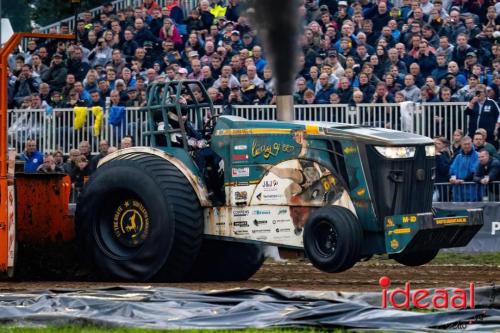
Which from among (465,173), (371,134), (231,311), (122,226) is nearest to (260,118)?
(465,173)

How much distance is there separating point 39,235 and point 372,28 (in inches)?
343

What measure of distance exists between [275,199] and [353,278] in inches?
58.3

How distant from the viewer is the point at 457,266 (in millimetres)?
16312

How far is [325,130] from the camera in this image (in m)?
13.5

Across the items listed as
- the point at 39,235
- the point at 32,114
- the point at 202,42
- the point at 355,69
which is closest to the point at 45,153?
the point at 32,114

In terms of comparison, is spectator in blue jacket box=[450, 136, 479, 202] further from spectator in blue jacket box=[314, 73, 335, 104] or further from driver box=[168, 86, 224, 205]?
driver box=[168, 86, 224, 205]

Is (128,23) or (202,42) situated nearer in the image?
(202,42)

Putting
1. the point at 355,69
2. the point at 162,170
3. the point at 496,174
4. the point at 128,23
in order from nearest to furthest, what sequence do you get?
the point at 162,170, the point at 496,174, the point at 355,69, the point at 128,23

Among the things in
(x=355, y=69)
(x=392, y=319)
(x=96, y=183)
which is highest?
(x=355, y=69)

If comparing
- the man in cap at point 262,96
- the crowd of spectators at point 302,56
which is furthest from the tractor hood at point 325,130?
the man in cap at point 262,96

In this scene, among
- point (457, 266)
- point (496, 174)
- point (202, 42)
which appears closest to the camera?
point (457, 266)

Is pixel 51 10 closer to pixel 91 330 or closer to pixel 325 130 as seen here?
pixel 325 130

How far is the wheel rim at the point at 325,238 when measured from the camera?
13.2 metres

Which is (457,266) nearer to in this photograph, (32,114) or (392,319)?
(392,319)
